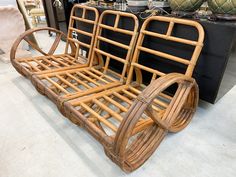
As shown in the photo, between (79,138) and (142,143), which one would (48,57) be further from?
(142,143)

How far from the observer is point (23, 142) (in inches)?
52.1

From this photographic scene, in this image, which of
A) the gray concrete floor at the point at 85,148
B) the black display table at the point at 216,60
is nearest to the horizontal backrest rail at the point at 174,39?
the black display table at the point at 216,60

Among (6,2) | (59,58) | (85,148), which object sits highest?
(6,2)

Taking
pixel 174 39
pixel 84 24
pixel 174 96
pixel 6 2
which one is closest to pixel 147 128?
pixel 174 96

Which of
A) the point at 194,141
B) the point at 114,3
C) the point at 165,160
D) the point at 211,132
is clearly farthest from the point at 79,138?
the point at 114,3

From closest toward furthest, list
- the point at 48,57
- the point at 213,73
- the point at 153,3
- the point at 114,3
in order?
the point at 213,73, the point at 153,3, the point at 114,3, the point at 48,57

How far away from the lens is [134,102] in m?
0.88

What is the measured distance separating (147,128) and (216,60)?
65 centimetres

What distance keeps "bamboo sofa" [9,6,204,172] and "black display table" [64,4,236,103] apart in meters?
0.08

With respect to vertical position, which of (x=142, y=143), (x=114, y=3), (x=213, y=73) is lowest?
(x=142, y=143)

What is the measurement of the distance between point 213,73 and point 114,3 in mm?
1233

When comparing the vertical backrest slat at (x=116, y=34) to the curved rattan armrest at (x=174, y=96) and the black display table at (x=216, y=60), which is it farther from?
the curved rattan armrest at (x=174, y=96)

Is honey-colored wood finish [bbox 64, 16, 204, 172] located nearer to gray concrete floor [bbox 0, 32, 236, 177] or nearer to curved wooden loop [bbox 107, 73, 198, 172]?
curved wooden loop [bbox 107, 73, 198, 172]

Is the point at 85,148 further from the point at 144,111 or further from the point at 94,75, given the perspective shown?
the point at 94,75
